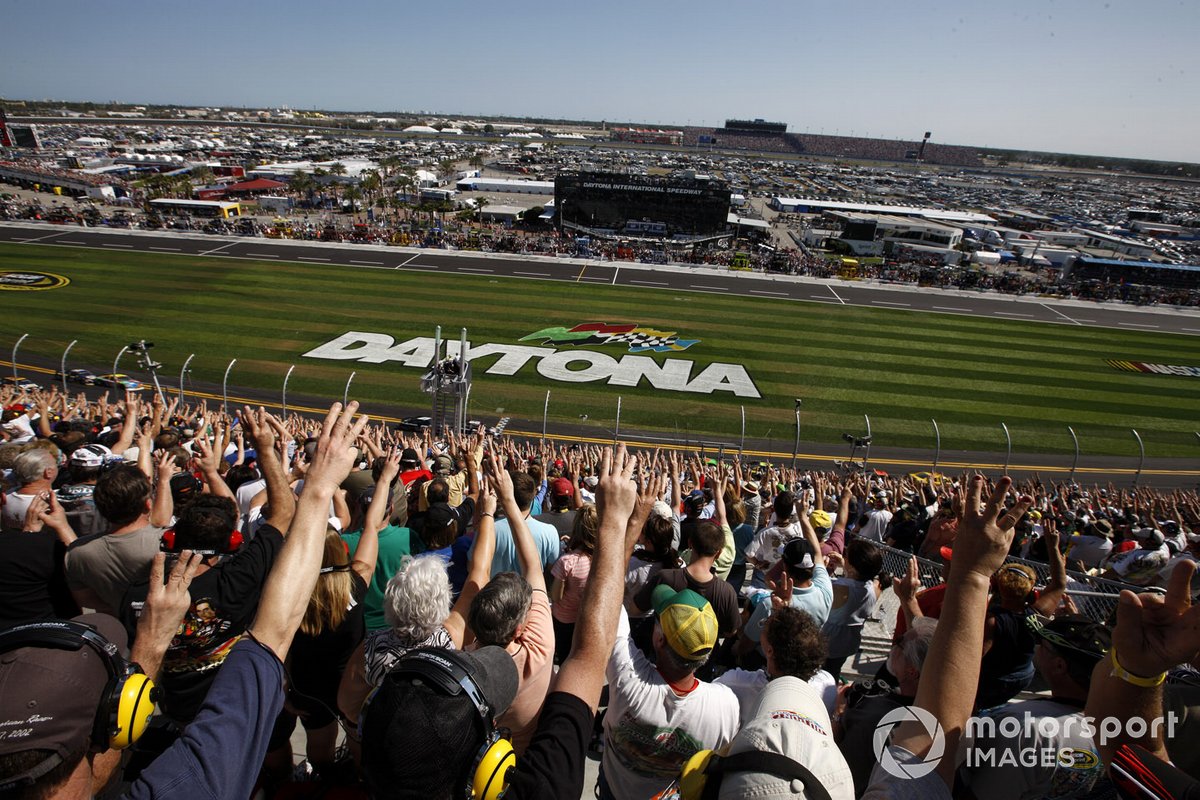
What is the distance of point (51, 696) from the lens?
5.72 feet

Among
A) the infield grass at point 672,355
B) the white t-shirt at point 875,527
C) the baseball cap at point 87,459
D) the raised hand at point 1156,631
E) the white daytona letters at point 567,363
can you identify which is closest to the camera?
the raised hand at point 1156,631

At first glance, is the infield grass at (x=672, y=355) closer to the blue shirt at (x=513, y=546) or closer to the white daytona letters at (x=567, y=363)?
the white daytona letters at (x=567, y=363)

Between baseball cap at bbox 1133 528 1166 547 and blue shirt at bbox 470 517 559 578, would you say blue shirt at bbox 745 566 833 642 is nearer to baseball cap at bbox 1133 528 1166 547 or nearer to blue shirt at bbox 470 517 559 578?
blue shirt at bbox 470 517 559 578

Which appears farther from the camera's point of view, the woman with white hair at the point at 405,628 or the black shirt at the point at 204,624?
the black shirt at the point at 204,624

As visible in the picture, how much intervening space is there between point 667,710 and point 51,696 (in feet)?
8.27

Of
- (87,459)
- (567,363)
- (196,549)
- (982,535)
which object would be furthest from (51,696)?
(567,363)

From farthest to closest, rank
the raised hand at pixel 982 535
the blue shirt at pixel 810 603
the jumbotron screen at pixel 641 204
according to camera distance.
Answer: the jumbotron screen at pixel 641 204
the blue shirt at pixel 810 603
the raised hand at pixel 982 535

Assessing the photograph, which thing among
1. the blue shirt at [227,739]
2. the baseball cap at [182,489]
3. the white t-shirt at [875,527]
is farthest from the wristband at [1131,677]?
the white t-shirt at [875,527]

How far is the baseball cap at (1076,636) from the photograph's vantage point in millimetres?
3189

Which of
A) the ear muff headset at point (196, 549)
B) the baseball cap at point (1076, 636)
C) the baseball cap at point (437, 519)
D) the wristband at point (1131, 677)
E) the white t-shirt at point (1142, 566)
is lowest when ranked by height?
the white t-shirt at point (1142, 566)

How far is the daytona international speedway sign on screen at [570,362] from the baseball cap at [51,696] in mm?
23450

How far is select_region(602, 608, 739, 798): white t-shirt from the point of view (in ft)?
10.2

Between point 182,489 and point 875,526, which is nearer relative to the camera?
point 182,489

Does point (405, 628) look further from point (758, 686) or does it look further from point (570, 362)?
point (570, 362)
